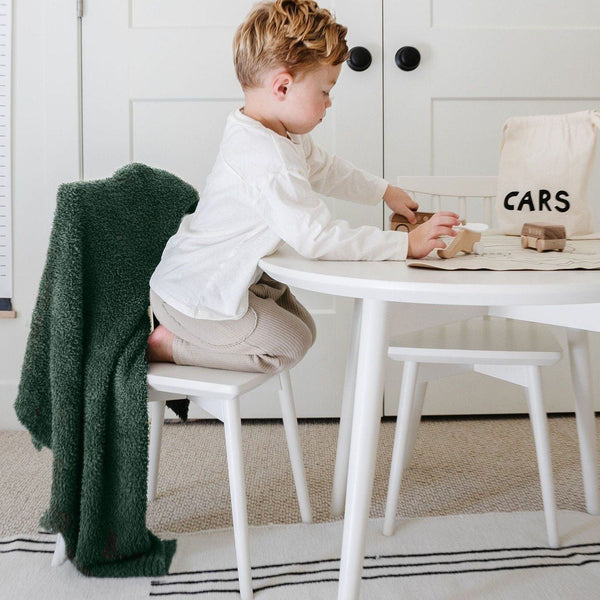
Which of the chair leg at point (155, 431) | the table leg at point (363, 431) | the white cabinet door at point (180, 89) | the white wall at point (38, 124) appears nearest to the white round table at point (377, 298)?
the table leg at point (363, 431)

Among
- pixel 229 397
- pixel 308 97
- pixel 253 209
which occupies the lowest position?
pixel 229 397

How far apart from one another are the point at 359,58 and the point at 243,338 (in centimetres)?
115

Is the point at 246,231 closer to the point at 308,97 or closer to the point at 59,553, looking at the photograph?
the point at 308,97

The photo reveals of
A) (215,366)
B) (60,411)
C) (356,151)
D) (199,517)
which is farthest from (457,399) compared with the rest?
(60,411)

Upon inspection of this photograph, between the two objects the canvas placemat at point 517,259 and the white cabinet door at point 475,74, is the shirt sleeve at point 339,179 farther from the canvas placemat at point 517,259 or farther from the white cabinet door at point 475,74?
the white cabinet door at point 475,74

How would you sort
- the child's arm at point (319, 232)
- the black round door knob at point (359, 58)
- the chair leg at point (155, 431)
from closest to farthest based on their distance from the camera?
the child's arm at point (319, 232), the chair leg at point (155, 431), the black round door knob at point (359, 58)

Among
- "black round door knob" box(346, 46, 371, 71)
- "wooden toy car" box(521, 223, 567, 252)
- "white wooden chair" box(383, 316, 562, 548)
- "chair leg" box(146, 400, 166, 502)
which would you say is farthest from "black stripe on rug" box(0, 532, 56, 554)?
"black round door knob" box(346, 46, 371, 71)

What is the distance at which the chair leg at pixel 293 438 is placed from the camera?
4.95ft

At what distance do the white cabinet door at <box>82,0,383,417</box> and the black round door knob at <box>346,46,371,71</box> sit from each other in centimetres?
3

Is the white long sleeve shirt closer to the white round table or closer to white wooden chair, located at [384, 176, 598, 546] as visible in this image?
the white round table

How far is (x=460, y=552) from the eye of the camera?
147cm

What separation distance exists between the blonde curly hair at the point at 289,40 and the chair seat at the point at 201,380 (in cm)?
51

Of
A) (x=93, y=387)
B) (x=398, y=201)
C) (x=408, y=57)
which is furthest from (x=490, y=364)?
(x=408, y=57)

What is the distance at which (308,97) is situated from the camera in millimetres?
1356
